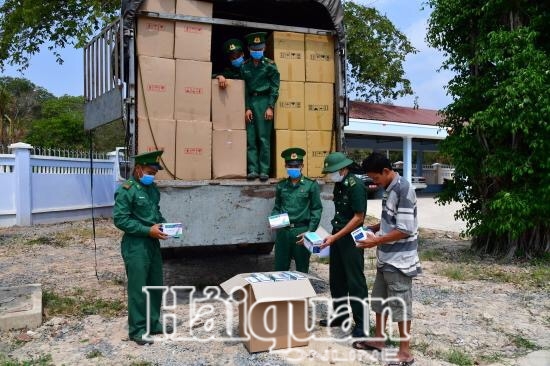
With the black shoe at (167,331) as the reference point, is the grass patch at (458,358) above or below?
below

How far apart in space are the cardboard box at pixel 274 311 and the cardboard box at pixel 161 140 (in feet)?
4.24

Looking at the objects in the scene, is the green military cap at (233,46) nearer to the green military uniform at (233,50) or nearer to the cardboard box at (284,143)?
the green military uniform at (233,50)

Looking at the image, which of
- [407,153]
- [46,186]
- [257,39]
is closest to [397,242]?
[257,39]

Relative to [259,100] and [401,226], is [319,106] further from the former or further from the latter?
[401,226]

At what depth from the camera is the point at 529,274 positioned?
20.9ft

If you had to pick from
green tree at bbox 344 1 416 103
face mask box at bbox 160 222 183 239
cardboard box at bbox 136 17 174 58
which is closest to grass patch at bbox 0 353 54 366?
face mask box at bbox 160 222 183 239

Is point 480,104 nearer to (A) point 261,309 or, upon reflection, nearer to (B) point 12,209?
(A) point 261,309

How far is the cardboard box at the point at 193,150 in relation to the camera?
4.60 m

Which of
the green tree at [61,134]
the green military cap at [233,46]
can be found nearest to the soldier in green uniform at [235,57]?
the green military cap at [233,46]

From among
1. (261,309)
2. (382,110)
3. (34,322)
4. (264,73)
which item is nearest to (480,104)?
(264,73)

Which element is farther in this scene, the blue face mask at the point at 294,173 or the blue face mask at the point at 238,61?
the blue face mask at the point at 238,61

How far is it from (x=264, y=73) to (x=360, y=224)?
1.90 m

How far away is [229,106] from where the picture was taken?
489 cm

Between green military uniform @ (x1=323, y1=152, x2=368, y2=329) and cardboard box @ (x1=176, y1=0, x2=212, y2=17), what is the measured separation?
1.94 m
